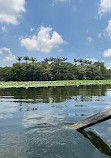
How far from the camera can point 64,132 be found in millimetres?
3898

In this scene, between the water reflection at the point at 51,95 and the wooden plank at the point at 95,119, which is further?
the water reflection at the point at 51,95

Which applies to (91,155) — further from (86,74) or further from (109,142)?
(86,74)

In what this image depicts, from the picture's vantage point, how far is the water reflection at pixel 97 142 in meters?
3.01

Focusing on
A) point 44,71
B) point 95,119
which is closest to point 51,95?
point 95,119

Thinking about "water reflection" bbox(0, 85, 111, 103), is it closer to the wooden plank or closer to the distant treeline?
the wooden plank

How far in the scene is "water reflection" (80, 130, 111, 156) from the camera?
118 inches

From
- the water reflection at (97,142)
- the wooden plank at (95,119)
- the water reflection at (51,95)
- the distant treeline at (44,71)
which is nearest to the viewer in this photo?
the water reflection at (97,142)

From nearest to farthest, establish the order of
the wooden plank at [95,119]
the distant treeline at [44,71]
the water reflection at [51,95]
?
the wooden plank at [95,119] < the water reflection at [51,95] < the distant treeline at [44,71]

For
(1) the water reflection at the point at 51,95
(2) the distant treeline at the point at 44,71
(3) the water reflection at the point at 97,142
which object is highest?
(2) the distant treeline at the point at 44,71

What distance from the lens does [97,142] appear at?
3.36 meters

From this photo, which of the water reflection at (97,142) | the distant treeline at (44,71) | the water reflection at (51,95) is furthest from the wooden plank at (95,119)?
the distant treeline at (44,71)

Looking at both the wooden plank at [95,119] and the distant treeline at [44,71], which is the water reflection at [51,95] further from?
the distant treeline at [44,71]

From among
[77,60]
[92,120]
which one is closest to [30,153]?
[92,120]

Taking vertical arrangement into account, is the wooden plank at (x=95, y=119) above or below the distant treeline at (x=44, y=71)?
below
